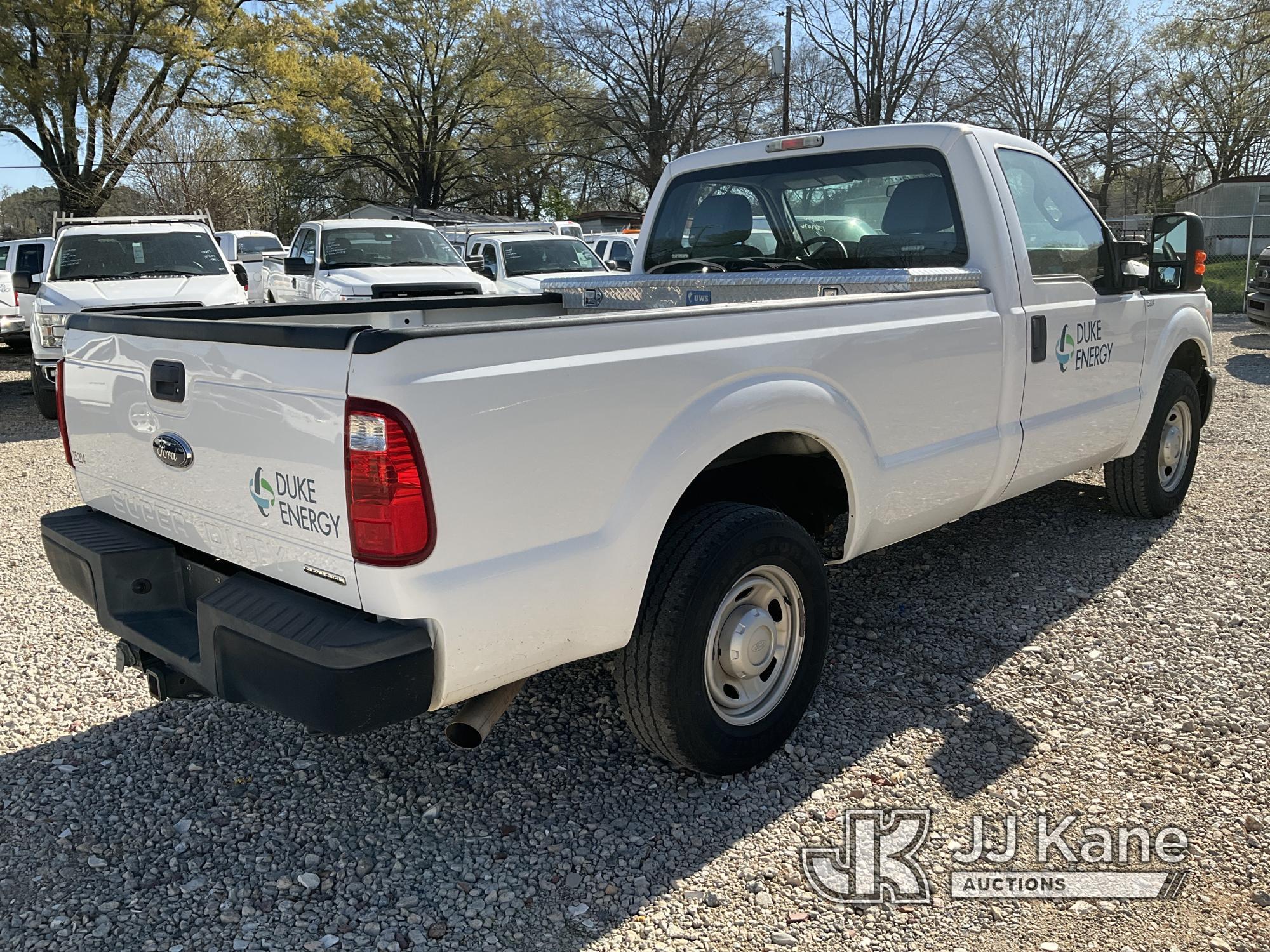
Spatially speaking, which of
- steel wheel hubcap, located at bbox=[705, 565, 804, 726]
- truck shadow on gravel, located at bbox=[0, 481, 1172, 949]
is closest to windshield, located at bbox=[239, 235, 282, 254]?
truck shadow on gravel, located at bbox=[0, 481, 1172, 949]

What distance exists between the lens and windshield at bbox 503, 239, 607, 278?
16516 mm

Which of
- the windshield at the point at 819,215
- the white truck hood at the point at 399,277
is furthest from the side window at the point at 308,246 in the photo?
the windshield at the point at 819,215

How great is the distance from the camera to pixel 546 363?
2.43 metres

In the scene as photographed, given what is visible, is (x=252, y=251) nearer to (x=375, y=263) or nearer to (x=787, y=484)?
(x=375, y=263)

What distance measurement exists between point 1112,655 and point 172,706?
11.9ft

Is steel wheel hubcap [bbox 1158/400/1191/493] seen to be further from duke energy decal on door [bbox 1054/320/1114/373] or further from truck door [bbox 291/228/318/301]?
truck door [bbox 291/228/318/301]

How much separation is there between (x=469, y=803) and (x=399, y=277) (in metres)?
10.2

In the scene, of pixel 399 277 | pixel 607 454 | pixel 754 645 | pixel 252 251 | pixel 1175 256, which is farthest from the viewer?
pixel 252 251

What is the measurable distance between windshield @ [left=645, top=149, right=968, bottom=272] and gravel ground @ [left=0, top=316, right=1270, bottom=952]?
62.6 inches

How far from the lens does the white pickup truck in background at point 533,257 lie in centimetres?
1633

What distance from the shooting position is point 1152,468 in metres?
5.49

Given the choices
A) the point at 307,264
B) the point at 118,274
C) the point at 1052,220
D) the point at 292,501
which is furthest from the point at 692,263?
the point at 307,264

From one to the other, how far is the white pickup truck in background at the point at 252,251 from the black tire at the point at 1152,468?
594 inches

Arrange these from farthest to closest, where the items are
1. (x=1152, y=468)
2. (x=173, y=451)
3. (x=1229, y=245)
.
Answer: (x=1229, y=245)
(x=1152, y=468)
(x=173, y=451)
